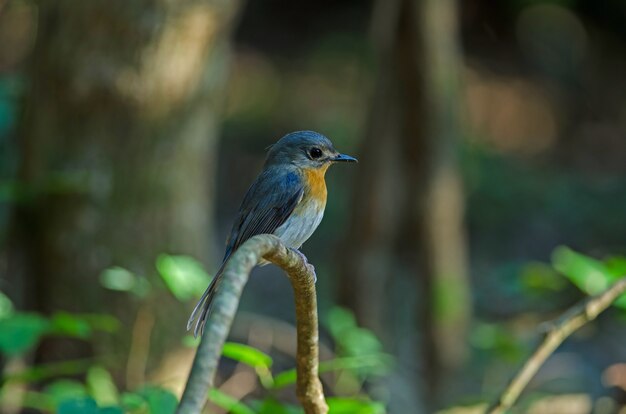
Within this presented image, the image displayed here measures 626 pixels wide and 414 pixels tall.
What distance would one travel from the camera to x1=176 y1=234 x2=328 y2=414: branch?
1.45 m

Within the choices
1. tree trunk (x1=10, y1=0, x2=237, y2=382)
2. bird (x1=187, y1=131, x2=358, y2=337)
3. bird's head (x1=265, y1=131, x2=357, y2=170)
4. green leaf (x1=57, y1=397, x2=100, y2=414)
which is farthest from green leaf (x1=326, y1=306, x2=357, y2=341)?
green leaf (x1=57, y1=397, x2=100, y2=414)

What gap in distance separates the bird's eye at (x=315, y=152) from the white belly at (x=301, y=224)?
16cm

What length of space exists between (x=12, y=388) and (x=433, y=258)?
300cm

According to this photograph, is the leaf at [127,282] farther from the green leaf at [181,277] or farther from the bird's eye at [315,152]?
the bird's eye at [315,152]

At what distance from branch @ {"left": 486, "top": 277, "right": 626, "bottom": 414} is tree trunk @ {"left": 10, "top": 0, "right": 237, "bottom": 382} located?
2.20 meters

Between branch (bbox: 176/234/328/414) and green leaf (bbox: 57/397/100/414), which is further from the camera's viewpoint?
green leaf (bbox: 57/397/100/414)

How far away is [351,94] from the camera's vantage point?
12812 millimetres

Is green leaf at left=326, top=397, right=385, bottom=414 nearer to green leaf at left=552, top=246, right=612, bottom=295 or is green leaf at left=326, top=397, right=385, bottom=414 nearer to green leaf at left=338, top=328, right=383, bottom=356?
green leaf at left=338, top=328, right=383, bottom=356

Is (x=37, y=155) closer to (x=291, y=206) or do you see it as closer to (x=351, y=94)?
(x=291, y=206)

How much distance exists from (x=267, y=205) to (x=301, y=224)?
0.14 m

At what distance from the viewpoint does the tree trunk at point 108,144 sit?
4.32 m

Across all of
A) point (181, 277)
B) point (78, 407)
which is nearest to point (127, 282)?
point (181, 277)

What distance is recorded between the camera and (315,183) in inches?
126

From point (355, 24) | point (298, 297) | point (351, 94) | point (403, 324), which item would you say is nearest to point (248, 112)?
point (351, 94)
